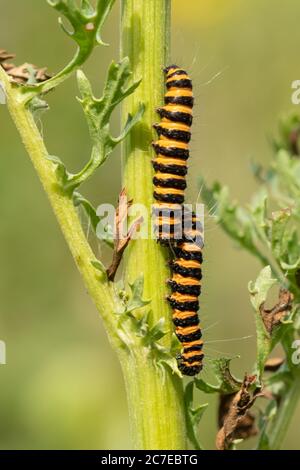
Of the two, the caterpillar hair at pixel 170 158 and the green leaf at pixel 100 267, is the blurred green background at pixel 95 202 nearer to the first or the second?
the caterpillar hair at pixel 170 158

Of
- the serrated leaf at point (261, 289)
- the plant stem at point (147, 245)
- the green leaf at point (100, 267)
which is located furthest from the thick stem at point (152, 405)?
the serrated leaf at point (261, 289)

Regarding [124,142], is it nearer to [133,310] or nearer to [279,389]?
[133,310]

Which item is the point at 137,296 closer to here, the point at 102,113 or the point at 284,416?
the point at 102,113

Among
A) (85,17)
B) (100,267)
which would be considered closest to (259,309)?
(100,267)

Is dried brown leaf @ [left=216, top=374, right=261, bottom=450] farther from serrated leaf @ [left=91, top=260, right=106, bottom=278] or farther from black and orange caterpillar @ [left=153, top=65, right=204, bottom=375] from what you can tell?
serrated leaf @ [left=91, top=260, right=106, bottom=278]

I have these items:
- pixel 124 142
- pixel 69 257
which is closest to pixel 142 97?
pixel 124 142

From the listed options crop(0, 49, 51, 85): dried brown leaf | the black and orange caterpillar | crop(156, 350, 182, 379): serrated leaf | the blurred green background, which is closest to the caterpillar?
the black and orange caterpillar
